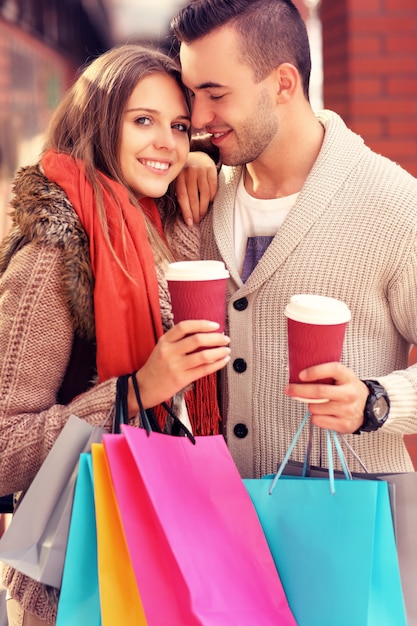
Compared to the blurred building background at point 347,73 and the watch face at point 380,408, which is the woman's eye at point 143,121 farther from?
the watch face at point 380,408

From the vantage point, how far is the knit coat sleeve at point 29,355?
2.01 meters

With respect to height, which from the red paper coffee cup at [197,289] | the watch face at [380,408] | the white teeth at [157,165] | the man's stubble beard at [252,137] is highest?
the man's stubble beard at [252,137]

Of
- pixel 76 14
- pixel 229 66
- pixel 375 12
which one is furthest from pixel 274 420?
pixel 76 14

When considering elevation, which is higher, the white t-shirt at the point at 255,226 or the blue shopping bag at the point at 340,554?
the white t-shirt at the point at 255,226

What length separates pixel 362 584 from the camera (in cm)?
169

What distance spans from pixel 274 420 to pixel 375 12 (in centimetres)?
295

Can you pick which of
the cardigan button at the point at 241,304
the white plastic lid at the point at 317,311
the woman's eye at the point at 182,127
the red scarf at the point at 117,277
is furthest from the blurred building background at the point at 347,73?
the white plastic lid at the point at 317,311

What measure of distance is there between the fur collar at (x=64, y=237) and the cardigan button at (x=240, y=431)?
1.71 feet

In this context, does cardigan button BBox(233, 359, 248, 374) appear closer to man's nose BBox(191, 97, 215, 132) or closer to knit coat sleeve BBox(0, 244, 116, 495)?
knit coat sleeve BBox(0, 244, 116, 495)

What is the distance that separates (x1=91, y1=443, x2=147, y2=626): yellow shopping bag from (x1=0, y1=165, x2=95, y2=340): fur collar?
443 millimetres

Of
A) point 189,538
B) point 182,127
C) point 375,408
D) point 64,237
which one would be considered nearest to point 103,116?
point 182,127

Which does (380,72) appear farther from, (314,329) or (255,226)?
(314,329)

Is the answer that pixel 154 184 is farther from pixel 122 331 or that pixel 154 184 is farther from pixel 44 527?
pixel 44 527

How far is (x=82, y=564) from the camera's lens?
1.77m
